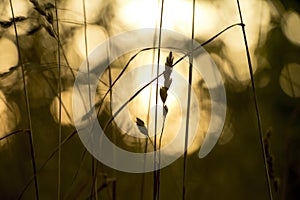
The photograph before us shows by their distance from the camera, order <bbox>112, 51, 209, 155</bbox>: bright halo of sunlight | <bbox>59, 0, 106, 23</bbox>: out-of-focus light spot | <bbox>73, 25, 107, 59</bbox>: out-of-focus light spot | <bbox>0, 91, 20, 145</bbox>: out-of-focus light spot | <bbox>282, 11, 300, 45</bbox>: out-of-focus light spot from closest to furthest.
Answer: <bbox>112, 51, 209, 155</bbox>: bright halo of sunlight, <bbox>59, 0, 106, 23</bbox>: out-of-focus light spot, <bbox>73, 25, 107, 59</bbox>: out-of-focus light spot, <bbox>0, 91, 20, 145</bbox>: out-of-focus light spot, <bbox>282, 11, 300, 45</bbox>: out-of-focus light spot

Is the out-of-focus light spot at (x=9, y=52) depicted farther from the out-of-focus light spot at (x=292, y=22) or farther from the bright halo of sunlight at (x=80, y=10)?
the out-of-focus light spot at (x=292, y=22)

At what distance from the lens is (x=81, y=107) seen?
1184mm

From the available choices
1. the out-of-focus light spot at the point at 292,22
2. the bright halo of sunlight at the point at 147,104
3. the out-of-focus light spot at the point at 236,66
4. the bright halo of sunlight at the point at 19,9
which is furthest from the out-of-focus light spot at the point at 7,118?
the out-of-focus light spot at the point at 292,22

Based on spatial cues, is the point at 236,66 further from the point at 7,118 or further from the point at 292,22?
the point at 7,118

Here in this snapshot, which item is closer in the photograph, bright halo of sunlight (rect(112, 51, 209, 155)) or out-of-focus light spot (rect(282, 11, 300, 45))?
bright halo of sunlight (rect(112, 51, 209, 155))

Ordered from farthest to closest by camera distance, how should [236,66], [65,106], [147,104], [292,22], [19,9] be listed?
[292,22] → [236,66] → [19,9] → [65,106] → [147,104]

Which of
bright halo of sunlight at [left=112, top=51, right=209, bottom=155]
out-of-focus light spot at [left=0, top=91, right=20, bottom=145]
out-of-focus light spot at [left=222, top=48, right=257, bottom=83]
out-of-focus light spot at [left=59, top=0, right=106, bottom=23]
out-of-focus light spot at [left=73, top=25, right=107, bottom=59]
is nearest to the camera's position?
bright halo of sunlight at [left=112, top=51, right=209, bottom=155]

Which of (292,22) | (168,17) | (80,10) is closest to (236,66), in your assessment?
(168,17)

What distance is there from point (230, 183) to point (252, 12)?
0.55 meters

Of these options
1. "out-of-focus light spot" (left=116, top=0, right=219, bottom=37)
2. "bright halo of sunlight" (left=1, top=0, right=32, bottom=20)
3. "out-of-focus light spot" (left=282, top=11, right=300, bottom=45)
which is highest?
"out-of-focus light spot" (left=282, top=11, right=300, bottom=45)

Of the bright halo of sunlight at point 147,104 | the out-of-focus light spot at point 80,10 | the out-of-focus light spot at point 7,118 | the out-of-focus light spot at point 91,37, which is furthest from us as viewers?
the out-of-focus light spot at point 7,118

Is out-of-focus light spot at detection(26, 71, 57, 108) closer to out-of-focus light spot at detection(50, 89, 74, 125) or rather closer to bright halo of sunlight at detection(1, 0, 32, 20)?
out-of-focus light spot at detection(50, 89, 74, 125)

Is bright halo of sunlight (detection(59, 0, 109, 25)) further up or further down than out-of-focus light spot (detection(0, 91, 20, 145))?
further up

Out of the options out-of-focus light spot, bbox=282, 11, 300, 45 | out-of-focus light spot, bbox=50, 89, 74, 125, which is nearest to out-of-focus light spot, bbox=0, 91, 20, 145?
out-of-focus light spot, bbox=50, 89, 74, 125
